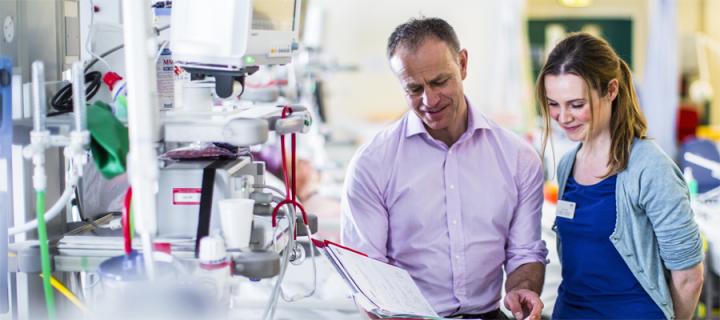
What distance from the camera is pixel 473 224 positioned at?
2309 millimetres

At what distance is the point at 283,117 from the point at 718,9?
34.8 feet

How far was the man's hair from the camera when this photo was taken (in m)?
2.28

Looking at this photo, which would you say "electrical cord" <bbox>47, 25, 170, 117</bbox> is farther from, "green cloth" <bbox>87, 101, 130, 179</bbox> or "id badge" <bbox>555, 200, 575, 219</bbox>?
"id badge" <bbox>555, 200, 575, 219</bbox>

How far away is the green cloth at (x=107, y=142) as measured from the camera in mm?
1390

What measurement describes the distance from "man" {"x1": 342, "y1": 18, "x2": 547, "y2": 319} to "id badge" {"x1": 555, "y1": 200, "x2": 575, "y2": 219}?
0.15 metres

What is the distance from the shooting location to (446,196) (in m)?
2.31

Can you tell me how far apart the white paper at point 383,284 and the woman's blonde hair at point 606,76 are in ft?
2.05

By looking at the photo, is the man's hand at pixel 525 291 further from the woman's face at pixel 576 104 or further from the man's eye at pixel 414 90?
the man's eye at pixel 414 90

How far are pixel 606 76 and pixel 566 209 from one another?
0.36 m

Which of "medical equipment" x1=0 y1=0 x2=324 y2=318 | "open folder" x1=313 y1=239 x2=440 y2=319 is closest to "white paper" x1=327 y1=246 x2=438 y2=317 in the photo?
"open folder" x1=313 y1=239 x2=440 y2=319

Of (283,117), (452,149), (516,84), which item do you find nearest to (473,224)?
(452,149)

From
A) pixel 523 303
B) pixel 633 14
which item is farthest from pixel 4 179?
pixel 633 14

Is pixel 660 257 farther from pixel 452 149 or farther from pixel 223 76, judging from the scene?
pixel 223 76

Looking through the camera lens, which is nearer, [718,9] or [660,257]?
[660,257]
